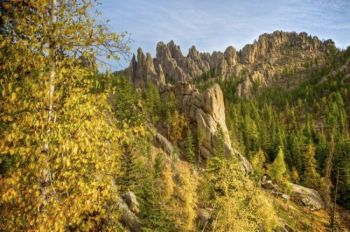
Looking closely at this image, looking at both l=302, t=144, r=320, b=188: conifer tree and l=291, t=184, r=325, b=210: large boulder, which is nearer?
l=291, t=184, r=325, b=210: large boulder

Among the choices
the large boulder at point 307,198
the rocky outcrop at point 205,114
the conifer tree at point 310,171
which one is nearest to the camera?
the large boulder at point 307,198

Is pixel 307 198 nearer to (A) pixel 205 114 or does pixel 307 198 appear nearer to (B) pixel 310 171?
(B) pixel 310 171

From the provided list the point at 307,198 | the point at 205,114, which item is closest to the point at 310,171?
the point at 307,198

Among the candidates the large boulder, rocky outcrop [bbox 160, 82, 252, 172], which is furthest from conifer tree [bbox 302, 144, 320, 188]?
rocky outcrop [bbox 160, 82, 252, 172]

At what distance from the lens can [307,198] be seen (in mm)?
66125

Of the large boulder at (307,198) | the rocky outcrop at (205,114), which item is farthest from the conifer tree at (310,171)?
the rocky outcrop at (205,114)

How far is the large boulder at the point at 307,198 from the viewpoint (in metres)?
65.2

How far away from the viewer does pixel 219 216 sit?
929 inches

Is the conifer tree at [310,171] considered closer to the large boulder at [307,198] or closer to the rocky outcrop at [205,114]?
the large boulder at [307,198]

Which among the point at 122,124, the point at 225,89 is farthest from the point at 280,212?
the point at 225,89

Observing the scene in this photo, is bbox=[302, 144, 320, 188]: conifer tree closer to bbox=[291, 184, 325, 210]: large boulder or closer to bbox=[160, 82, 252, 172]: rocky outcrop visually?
bbox=[291, 184, 325, 210]: large boulder

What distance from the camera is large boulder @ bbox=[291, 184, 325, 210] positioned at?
214ft

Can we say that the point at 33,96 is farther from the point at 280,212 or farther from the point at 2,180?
the point at 280,212

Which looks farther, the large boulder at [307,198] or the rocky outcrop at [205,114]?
the rocky outcrop at [205,114]
